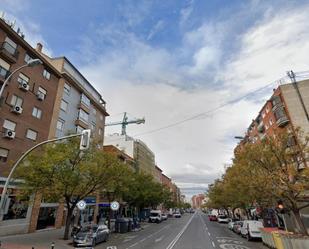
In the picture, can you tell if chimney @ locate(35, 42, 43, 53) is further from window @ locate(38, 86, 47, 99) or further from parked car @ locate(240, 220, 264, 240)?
parked car @ locate(240, 220, 264, 240)

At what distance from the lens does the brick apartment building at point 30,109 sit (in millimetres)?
23609

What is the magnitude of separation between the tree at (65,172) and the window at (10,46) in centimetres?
1169

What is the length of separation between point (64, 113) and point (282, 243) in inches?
1162

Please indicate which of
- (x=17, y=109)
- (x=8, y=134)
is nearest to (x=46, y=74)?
(x=17, y=109)

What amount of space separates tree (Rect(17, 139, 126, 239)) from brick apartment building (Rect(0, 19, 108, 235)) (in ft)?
8.49

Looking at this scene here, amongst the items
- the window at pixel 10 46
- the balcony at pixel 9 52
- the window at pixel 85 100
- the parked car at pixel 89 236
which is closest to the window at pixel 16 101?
the balcony at pixel 9 52

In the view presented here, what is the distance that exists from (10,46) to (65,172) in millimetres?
15475

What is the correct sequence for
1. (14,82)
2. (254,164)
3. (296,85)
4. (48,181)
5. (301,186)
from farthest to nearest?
1. (296,85)
2. (14,82)
3. (254,164)
4. (48,181)
5. (301,186)

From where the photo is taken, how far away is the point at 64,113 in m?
33.5

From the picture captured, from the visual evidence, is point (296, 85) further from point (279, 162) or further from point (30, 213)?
point (30, 213)

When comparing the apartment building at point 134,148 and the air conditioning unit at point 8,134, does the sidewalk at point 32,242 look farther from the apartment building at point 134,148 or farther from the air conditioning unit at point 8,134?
the apartment building at point 134,148

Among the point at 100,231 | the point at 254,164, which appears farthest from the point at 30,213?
the point at 254,164

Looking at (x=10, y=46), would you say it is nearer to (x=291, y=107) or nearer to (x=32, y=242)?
(x=32, y=242)

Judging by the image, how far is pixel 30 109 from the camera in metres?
27.1
